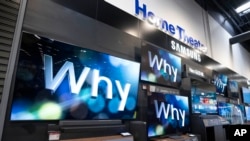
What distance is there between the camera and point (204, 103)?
3.98 m

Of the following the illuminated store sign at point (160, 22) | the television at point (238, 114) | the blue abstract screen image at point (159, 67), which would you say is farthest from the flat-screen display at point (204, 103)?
the television at point (238, 114)

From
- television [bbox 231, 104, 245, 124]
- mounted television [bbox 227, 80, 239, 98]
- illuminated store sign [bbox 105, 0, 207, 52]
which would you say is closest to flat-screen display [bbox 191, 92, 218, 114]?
illuminated store sign [bbox 105, 0, 207, 52]

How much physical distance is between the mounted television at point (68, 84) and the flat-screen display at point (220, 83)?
3.58 metres

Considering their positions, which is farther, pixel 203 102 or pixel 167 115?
pixel 203 102

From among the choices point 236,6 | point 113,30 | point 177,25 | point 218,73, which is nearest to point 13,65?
point 113,30

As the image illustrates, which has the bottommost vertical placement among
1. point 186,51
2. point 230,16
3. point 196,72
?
point 196,72

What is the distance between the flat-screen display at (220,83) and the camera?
5.06 m

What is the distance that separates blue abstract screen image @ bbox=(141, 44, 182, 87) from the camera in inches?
108

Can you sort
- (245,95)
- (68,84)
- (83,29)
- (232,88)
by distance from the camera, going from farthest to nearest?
(245,95)
(232,88)
(83,29)
(68,84)

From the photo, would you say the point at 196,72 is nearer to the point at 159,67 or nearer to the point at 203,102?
the point at 203,102

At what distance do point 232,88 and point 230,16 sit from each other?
109 inches

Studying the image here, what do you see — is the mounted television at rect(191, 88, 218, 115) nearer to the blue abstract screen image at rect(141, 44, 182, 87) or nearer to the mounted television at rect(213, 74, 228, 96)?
the blue abstract screen image at rect(141, 44, 182, 87)

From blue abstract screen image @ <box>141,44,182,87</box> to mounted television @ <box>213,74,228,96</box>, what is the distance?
2.19 m

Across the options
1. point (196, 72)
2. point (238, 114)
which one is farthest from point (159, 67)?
point (238, 114)
